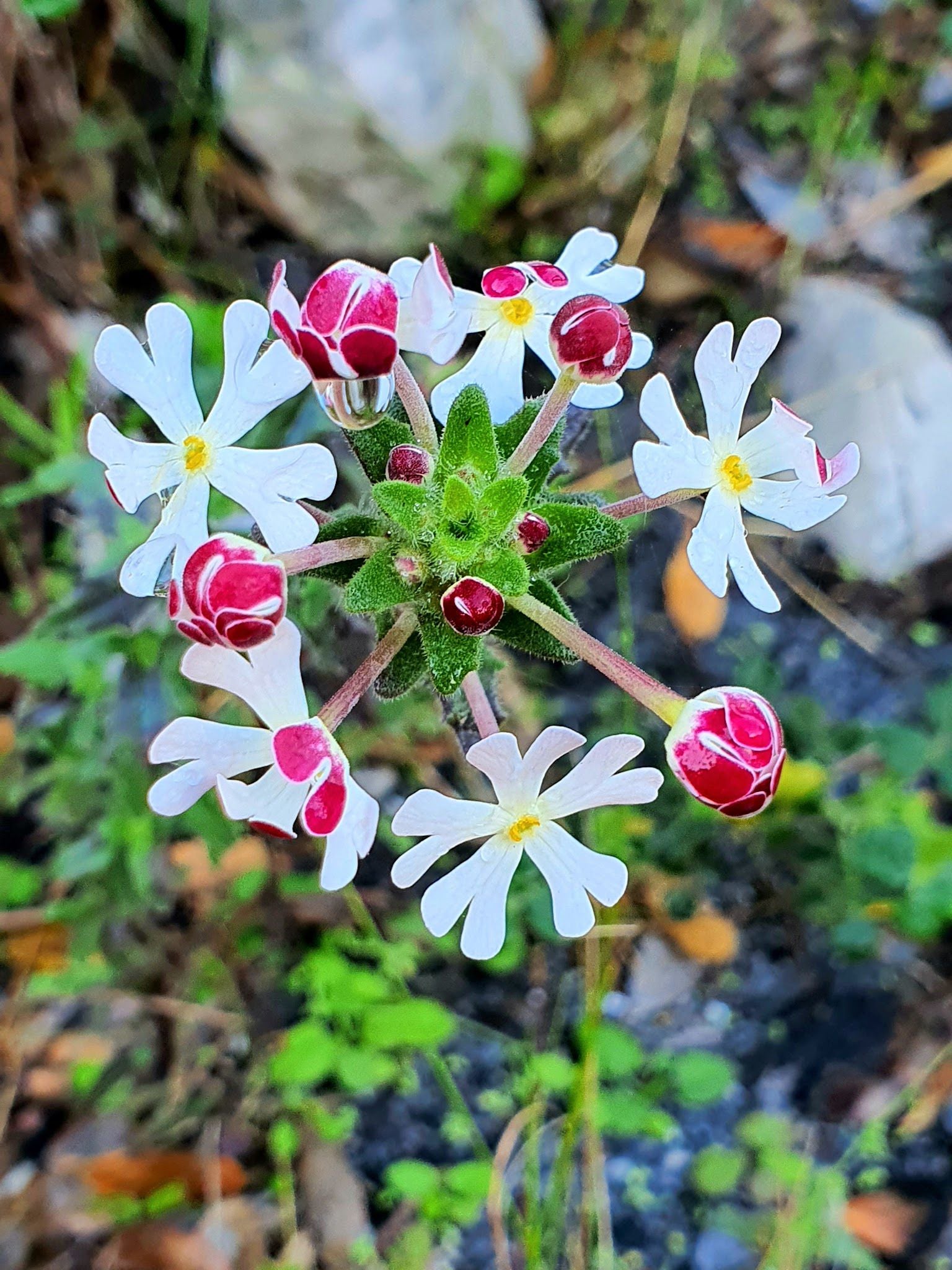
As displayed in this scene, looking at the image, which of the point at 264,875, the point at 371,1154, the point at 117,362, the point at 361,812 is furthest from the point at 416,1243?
the point at 117,362

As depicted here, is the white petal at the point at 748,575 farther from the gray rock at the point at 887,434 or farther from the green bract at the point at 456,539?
the gray rock at the point at 887,434

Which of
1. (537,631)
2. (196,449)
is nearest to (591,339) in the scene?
(537,631)

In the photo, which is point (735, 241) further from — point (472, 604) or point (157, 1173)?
point (157, 1173)

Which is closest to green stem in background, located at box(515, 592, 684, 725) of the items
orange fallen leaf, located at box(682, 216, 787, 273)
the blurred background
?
the blurred background

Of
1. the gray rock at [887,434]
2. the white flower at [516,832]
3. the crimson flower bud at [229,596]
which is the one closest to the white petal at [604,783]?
the white flower at [516,832]

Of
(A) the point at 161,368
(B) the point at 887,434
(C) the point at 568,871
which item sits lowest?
(B) the point at 887,434

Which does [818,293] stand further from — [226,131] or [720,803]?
[720,803]
